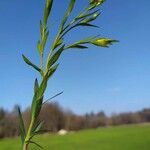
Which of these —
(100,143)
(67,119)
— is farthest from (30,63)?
(67,119)

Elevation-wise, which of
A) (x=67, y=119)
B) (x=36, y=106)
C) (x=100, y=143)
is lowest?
(x=36, y=106)

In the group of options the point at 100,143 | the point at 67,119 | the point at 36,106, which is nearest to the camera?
the point at 36,106

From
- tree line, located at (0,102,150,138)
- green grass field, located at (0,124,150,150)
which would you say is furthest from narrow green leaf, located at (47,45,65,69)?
tree line, located at (0,102,150,138)

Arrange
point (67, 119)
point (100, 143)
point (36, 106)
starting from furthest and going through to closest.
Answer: point (67, 119)
point (100, 143)
point (36, 106)

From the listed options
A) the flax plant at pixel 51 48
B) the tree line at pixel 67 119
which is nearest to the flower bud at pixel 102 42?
the flax plant at pixel 51 48

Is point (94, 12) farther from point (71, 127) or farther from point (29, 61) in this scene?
point (71, 127)

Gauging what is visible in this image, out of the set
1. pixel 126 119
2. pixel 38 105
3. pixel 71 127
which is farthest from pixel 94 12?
pixel 126 119

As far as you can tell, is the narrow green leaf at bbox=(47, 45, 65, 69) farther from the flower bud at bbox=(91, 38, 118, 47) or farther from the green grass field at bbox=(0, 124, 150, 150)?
the green grass field at bbox=(0, 124, 150, 150)

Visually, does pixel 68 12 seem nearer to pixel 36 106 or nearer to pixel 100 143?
pixel 36 106
